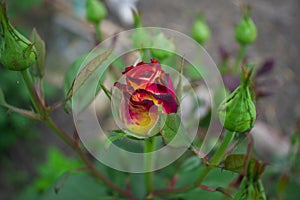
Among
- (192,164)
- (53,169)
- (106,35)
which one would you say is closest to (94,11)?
(192,164)

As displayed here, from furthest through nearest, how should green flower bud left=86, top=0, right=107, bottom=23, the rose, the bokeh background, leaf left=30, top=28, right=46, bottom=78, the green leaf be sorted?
the bokeh background → the green leaf → green flower bud left=86, top=0, right=107, bottom=23 → leaf left=30, top=28, right=46, bottom=78 → the rose

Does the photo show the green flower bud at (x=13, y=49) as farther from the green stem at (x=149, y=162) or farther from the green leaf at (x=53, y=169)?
the green leaf at (x=53, y=169)

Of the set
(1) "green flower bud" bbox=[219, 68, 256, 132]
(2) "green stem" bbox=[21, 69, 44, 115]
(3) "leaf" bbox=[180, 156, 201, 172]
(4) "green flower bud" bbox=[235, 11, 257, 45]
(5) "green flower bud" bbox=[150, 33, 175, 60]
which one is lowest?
(2) "green stem" bbox=[21, 69, 44, 115]

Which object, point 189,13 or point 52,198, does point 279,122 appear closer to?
point 189,13

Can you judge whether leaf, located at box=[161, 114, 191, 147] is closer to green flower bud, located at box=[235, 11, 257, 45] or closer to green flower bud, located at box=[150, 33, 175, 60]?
green flower bud, located at box=[150, 33, 175, 60]

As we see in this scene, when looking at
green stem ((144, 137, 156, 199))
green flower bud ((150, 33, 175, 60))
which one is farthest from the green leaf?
green flower bud ((150, 33, 175, 60))

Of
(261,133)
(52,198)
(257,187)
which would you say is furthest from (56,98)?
(257,187)

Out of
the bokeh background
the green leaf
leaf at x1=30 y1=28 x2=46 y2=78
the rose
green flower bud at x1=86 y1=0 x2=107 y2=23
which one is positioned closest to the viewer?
the rose
